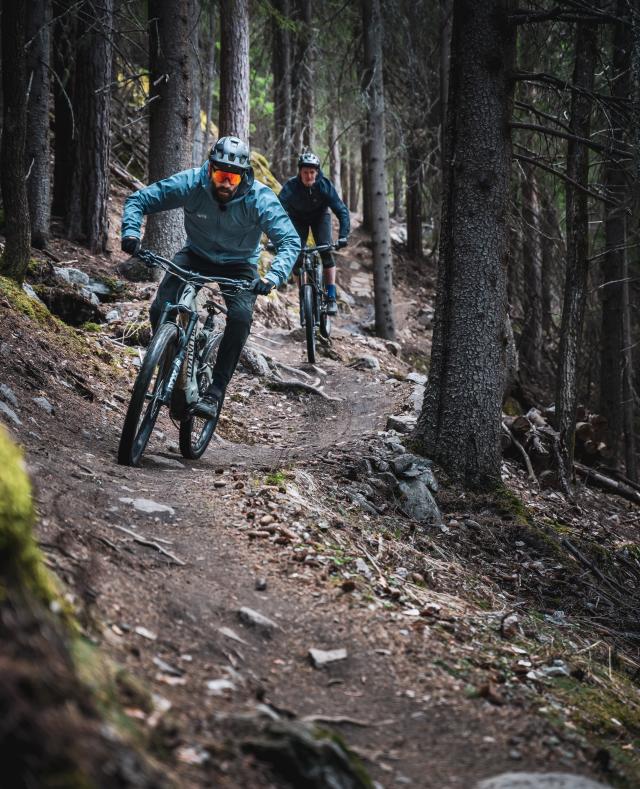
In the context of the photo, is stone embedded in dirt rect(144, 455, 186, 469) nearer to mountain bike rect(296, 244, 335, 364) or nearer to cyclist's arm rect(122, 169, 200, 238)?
cyclist's arm rect(122, 169, 200, 238)

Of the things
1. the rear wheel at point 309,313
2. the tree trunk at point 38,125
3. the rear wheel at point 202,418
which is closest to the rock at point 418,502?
the rear wheel at point 202,418

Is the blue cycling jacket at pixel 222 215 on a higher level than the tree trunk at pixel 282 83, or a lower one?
lower

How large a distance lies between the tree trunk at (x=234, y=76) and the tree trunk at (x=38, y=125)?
3370mm

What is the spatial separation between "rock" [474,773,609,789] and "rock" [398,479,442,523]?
3604mm

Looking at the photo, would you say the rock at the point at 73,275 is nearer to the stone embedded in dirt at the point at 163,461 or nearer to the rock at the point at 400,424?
the stone embedded in dirt at the point at 163,461

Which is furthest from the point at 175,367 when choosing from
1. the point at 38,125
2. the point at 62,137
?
the point at 62,137

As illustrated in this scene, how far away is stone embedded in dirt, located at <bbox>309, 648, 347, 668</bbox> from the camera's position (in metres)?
3.40

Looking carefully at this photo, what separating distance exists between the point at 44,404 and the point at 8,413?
71 centimetres

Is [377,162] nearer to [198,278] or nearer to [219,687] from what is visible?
[198,278]

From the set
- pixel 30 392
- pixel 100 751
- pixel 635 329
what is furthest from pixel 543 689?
pixel 635 329

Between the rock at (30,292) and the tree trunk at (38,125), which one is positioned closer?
the rock at (30,292)

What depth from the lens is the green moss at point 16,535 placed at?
1931 mm

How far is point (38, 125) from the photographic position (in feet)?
33.6

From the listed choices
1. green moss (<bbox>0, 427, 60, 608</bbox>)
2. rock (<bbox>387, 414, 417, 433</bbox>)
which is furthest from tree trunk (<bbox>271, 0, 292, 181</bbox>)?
green moss (<bbox>0, 427, 60, 608</bbox>)
